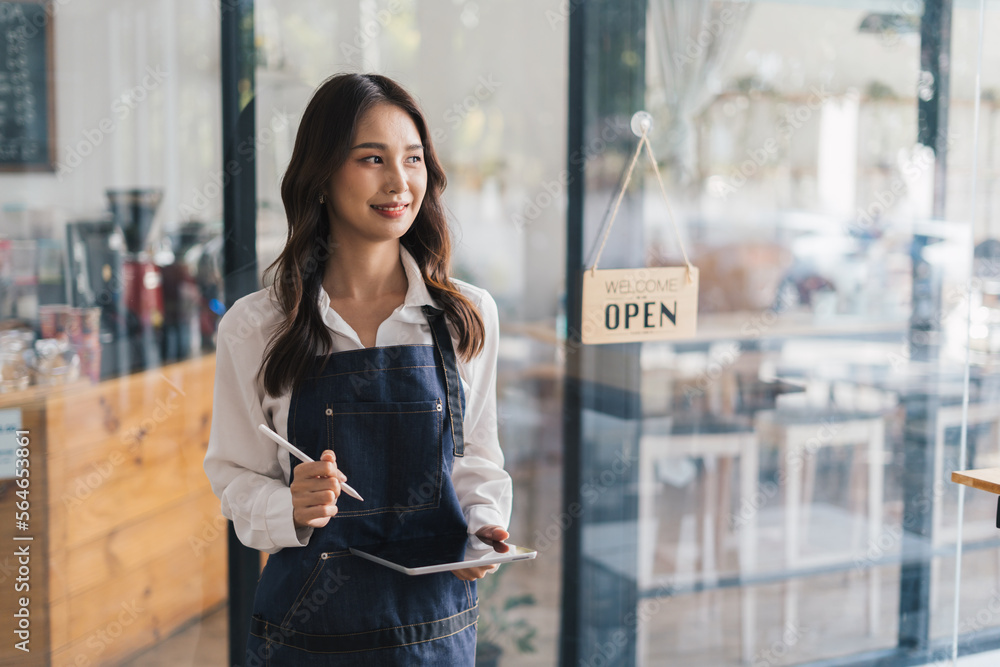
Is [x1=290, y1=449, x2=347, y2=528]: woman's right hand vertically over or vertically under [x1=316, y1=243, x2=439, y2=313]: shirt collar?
under

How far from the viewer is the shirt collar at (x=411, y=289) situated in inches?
56.9

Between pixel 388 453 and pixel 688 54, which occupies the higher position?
pixel 688 54

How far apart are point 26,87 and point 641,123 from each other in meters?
1.44

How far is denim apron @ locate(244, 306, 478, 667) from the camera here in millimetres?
1384

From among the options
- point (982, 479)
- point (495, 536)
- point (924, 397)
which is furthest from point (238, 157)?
point (924, 397)

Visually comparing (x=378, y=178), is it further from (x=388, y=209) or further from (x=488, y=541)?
(x=488, y=541)

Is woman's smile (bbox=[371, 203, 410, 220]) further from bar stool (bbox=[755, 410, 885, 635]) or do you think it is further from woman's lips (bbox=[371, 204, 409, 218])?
bar stool (bbox=[755, 410, 885, 635])

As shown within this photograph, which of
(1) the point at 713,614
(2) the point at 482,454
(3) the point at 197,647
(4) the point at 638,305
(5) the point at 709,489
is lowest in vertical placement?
(1) the point at 713,614

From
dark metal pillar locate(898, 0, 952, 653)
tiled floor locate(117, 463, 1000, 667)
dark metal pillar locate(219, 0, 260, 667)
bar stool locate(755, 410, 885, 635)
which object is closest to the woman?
dark metal pillar locate(219, 0, 260, 667)

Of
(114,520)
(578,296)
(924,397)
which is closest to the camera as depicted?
(114,520)

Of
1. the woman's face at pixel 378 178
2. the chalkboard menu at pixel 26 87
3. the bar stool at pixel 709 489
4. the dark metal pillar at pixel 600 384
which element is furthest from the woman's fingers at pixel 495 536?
the chalkboard menu at pixel 26 87

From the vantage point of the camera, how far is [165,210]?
76.5 inches

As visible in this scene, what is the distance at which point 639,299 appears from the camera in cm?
229

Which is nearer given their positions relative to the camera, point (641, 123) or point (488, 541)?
point (488, 541)
